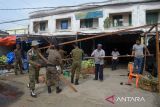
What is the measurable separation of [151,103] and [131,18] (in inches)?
692

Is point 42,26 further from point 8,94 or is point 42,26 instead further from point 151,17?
point 8,94

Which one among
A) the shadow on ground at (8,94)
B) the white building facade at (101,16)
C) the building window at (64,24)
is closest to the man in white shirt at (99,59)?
the shadow on ground at (8,94)

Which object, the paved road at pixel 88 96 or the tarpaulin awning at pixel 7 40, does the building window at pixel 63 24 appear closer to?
the tarpaulin awning at pixel 7 40

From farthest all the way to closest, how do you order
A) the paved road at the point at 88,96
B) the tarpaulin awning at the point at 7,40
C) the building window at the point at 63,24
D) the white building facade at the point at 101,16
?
the building window at the point at 63,24 < the white building facade at the point at 101,16 < the tarpaulin awning at the point at 7,40 < the paved road at the point at 88,96

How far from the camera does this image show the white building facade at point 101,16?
24.7 meters

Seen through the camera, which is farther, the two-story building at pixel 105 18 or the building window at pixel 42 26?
the building window at pixel 42 26

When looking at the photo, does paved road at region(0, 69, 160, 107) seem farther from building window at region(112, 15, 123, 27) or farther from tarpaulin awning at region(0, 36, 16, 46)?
building window at region(112, 15, 123, 27)

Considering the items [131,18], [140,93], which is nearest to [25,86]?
[140,93]

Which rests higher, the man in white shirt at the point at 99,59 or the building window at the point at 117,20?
the building window at the point at 117,20

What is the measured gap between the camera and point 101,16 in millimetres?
26266

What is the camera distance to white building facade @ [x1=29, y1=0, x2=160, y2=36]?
974 inches

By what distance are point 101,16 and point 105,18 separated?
18.6 inches

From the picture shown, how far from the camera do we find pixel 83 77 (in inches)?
513

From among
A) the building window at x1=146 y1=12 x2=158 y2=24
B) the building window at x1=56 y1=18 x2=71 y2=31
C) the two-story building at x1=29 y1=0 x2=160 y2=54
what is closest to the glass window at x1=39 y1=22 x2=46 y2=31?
the two-story building at x1=29 y1=0 x2=160 y2=54
